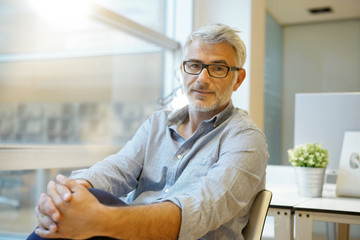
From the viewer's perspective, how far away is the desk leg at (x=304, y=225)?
1684 millimetres

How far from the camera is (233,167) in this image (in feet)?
4.36

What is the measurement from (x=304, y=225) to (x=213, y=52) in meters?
0.79

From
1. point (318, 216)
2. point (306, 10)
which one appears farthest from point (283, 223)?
point (306, 10)

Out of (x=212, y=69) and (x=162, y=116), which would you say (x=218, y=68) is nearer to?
(x=212, y=69)

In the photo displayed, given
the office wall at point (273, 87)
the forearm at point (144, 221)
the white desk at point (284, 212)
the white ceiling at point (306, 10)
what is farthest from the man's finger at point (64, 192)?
the white ceiling at point (306, 10)

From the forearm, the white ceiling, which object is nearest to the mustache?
the forearm

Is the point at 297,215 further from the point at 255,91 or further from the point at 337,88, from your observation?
the point at 337,88

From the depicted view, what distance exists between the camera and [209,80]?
1.59m

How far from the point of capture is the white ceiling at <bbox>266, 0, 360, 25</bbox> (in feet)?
17.2

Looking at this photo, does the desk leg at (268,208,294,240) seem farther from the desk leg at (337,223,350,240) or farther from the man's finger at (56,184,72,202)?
the man's finger at (56,184,72,202)

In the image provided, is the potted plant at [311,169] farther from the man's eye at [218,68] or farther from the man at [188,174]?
the man's eye at [218,68]

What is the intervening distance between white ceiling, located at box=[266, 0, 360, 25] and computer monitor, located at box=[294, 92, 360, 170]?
9.91 feet

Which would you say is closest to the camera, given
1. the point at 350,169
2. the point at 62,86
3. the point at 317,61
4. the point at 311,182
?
the point at 311,182

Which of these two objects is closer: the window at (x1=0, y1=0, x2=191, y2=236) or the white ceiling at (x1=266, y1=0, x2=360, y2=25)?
the window at (x1=0, y1=0, x2=191, y2=236)
